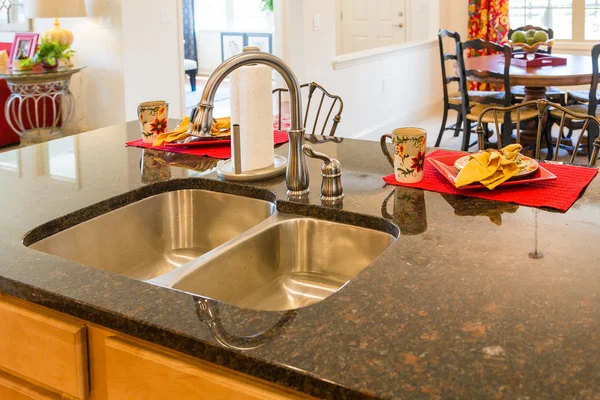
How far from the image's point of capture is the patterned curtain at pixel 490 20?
22.9ft

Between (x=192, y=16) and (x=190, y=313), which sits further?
(x=192, y=16)

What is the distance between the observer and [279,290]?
56.7 inches

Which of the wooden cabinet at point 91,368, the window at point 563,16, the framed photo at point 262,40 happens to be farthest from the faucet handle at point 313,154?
the framed photo at point 262,40

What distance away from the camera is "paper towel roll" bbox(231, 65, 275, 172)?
1.61 metres

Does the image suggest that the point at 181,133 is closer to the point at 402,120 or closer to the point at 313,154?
the point at 313,154

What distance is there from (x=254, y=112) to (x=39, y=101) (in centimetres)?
484

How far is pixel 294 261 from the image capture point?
57.6 inches

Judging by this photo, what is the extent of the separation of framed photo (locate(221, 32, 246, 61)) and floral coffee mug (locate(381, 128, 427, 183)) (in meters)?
8.70

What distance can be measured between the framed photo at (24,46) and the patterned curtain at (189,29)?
469 cm

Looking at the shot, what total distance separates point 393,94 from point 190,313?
566cm

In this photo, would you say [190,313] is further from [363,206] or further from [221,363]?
[363,206]

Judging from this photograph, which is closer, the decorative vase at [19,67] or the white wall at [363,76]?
the white wall at [363,76]

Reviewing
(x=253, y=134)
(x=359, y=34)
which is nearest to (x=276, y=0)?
(x=359, y=34)

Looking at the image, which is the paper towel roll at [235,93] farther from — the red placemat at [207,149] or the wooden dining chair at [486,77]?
the wooden dining chair at [486,77]
